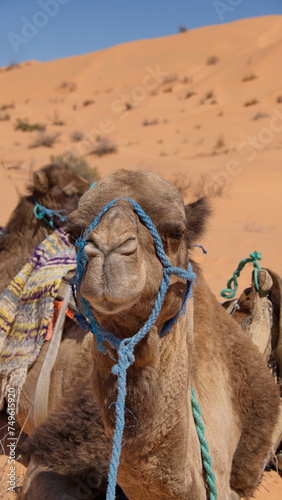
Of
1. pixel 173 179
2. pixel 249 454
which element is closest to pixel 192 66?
pixel 173 179

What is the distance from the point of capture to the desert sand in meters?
11.4

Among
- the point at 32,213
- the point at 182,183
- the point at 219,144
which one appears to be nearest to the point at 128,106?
the point at 219,144

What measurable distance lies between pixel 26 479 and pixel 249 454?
1.20 m

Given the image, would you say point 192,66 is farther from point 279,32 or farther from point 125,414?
point 125,414

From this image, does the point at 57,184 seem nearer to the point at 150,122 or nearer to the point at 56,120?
the point at 150,122

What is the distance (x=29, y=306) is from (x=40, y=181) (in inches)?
48.5

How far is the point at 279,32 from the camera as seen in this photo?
165 ft

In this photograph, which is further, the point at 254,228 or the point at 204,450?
the point at 254,228

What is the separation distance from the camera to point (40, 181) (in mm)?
4883

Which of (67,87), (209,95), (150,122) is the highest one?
(67,87)

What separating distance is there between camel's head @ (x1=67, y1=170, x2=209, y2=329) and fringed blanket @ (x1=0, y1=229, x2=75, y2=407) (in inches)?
71.7

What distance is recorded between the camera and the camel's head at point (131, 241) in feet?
5.63

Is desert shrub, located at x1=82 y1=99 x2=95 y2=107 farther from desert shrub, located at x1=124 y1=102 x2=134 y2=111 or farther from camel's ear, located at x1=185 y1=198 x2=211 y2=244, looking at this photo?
camel's ear, located at x1=185 y1=198 x2=211 y2=244

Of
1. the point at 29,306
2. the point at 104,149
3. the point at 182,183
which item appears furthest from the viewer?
the point at 104,149
